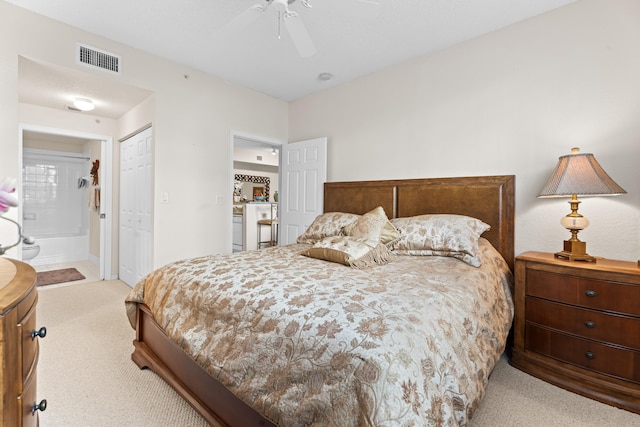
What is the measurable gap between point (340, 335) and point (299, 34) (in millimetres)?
2061

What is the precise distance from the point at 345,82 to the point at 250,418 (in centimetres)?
363

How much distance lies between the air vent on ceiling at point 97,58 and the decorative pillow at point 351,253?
2697 millimetres

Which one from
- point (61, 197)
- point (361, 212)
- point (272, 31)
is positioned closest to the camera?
point (272, 31)

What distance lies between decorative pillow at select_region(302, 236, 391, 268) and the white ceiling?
1629mm

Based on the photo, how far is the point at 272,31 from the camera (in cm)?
273

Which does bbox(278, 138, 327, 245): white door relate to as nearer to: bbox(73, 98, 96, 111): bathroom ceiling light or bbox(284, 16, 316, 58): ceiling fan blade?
bbox(284, 16, 316, 58): ceiling fan blade

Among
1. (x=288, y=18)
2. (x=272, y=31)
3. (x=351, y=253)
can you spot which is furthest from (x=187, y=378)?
(x=272, y=31)

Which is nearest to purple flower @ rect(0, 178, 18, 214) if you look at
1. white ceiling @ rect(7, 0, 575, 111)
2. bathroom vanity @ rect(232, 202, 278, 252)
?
white ceiling @ rect(7, 0, 575, 111)

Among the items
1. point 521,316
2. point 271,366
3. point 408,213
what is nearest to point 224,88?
point 408,213

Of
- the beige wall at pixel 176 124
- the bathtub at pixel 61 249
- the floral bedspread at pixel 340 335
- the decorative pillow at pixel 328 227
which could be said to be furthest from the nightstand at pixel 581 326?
the bathtub at pixel 61 249

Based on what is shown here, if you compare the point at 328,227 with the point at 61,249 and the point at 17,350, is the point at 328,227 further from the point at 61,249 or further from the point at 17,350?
the point at 61,249

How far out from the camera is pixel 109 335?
255cm

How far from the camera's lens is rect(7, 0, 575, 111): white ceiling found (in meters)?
2.35

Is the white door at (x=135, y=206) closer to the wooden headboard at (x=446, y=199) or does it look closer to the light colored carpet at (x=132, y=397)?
the light colored carpet at (x=132, y=397)
